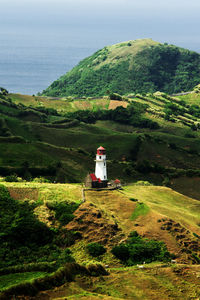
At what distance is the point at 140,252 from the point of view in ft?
211

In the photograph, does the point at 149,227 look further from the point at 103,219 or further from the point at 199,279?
the point at 199,279

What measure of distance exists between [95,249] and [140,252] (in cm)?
546

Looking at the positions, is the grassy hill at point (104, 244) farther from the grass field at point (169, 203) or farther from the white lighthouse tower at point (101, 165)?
the white lighthouse tower at point (101, 165)

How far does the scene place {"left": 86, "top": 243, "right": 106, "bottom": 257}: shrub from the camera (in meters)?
63.9

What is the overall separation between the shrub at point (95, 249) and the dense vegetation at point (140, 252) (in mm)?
1453

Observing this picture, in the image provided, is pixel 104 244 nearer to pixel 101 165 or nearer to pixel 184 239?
pixel 184 239

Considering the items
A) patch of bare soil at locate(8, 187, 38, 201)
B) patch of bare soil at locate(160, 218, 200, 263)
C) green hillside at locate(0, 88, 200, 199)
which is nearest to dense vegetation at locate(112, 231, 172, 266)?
patch of bare soil at locate(160, 218, 200, 263)

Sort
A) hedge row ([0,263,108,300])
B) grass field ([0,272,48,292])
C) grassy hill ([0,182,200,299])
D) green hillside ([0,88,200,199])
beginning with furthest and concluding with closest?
green hillside ([0,88,200,199]), grassy hill ([0,182,200,299]), grass field ([0,272,48,292]), hedge row ([0,263,108,300])

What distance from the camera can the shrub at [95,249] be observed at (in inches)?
2515

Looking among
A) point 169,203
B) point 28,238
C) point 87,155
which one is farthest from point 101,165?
point 87,155

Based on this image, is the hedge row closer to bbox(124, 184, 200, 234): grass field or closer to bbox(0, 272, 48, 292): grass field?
bbox(0, 272, 48, 292): grass field

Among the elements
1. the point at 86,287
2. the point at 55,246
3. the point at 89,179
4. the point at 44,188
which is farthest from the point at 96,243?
the point at 89,179

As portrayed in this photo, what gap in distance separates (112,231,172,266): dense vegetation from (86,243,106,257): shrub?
1.45 meters

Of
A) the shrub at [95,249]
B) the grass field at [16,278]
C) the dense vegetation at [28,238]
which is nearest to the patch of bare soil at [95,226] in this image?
the dense vegetation at [28,238]
